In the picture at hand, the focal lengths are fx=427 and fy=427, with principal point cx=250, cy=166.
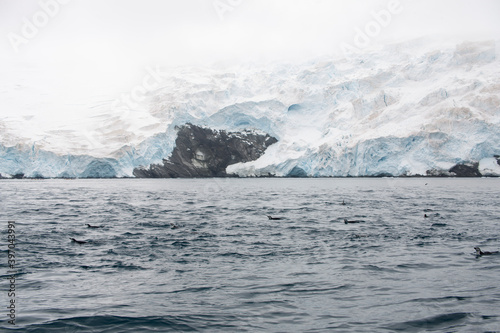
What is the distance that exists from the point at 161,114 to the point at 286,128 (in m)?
25.8

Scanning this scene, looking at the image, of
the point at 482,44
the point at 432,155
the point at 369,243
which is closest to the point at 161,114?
the point at 432,155

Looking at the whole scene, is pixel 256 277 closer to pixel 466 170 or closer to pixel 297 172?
pixel 466 170

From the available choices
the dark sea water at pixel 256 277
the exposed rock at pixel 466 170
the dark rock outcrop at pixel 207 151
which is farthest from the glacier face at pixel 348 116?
the dark sea water at pixel 256 277

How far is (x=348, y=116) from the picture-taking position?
78.6 meters

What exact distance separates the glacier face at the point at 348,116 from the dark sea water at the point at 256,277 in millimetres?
48126

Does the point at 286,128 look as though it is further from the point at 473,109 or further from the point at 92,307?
the point at 92,307

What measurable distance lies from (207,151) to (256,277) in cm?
8369

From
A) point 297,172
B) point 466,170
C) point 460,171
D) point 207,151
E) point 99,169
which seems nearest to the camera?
point 466,170

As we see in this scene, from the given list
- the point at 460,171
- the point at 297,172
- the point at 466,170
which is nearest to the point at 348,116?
the point at 297,172

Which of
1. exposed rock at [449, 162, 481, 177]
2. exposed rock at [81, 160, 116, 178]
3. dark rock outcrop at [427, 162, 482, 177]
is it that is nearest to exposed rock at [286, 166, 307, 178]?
dark rock outcrop at [427, 162, 482, 177]

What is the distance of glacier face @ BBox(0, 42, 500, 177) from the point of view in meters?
64.5

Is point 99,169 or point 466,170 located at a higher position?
point 99,169

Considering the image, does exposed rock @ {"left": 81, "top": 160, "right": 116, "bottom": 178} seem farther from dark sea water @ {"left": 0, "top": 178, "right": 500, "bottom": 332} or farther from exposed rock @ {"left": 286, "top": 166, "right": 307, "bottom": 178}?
dark sea water @ {"left": 0, "top": 178, "right": 500, "bottom": 332}

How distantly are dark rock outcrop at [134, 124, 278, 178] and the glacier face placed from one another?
219 cm
